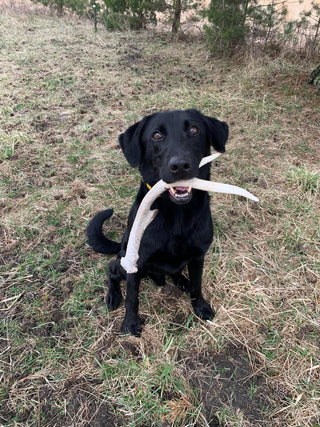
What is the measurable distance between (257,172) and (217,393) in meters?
2.48

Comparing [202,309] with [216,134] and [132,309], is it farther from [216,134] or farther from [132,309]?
[216,134]

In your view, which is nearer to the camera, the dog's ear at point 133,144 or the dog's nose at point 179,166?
the dog's nose at point 179,166

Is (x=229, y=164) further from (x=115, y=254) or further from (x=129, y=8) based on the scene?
(x=129, y=8)

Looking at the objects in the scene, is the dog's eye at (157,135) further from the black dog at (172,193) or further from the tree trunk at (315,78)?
the tree trunk at (315,78)

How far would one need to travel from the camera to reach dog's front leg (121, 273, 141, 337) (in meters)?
1.99

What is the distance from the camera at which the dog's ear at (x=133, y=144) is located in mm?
1958

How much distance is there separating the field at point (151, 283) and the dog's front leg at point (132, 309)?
0.19 ft

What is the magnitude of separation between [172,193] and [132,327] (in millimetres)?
991

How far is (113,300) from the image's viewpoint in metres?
2.22

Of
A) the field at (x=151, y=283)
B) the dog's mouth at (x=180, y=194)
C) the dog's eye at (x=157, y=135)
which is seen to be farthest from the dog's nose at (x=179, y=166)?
the field at (x=151, y=283)

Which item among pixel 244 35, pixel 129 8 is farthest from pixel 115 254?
pixel 129 8

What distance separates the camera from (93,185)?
3416mm

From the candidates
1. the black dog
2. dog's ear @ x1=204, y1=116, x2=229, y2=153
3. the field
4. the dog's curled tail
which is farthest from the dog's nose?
the field

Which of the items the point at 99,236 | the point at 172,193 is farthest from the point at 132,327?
the point at 172,193
